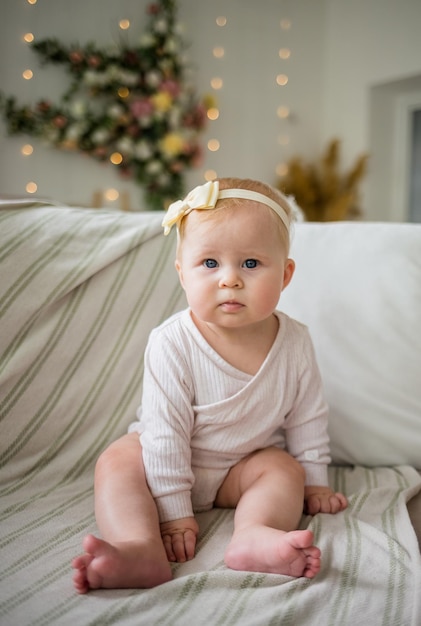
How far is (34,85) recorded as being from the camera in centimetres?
302

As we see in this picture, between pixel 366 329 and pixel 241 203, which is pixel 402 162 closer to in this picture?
pixel 366 329

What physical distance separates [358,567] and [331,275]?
2.02 ft

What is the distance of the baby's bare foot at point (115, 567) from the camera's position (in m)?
0.71

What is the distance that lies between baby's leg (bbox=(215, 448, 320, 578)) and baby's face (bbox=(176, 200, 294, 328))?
0.83 ft

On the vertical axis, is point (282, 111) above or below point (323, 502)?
above

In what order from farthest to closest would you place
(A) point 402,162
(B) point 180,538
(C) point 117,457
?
1. (A) point 402,162
2. (C) point 117,457
3. (B) point 180,538

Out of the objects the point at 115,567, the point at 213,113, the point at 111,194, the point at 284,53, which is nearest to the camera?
the point at 115,567

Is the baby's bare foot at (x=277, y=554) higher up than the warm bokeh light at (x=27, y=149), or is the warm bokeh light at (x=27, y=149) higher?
the warm bokeh light at (x=27, y=149)

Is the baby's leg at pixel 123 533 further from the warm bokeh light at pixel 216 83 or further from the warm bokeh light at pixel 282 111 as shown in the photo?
the warm bokeh light at pixel 282 111

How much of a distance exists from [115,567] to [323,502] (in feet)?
1.31

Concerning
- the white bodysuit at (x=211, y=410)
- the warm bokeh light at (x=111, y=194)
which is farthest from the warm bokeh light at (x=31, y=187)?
the white bodysuit at (x=211, y=410)

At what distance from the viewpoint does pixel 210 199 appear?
3.07 feet

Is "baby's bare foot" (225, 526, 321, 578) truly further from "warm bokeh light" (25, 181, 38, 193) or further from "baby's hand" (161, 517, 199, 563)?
"warm bokeh light" (25, 181, 38, 193)

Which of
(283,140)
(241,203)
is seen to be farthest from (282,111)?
(241,203)
